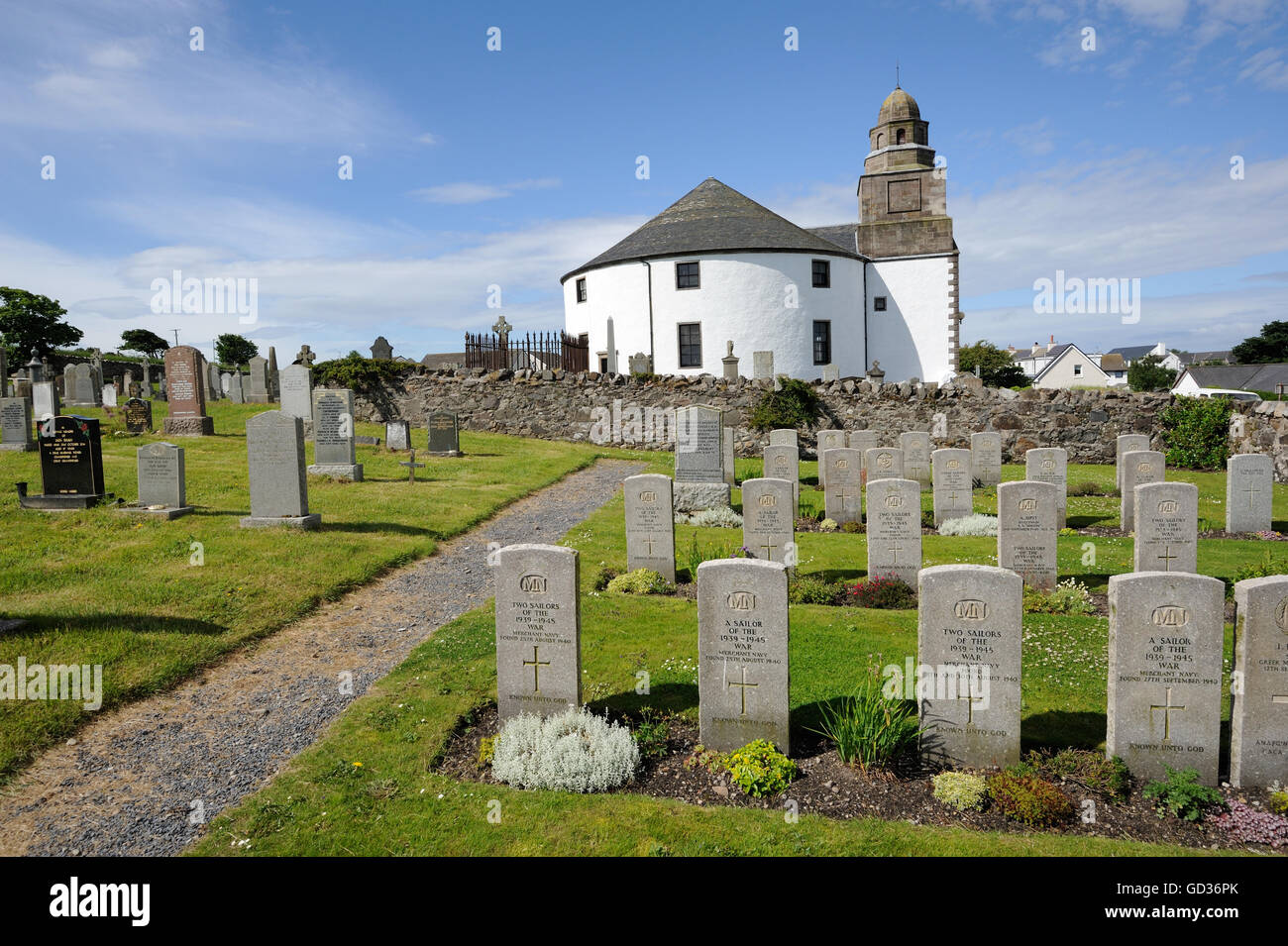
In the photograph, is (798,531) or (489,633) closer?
(489,633)

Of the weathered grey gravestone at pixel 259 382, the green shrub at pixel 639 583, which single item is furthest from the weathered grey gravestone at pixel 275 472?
the weathered grey gravestone at pixel 259 382

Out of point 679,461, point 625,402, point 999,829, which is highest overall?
point 625,402

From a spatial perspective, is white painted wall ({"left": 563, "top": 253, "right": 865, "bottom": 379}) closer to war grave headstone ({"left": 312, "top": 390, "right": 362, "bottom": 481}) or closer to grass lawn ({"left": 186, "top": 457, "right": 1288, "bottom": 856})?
war grave headstone ({"left": 312, "top": 390, "right": 362, "bottom": 481})

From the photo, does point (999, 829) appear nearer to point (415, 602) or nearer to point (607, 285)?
point (415, 602)

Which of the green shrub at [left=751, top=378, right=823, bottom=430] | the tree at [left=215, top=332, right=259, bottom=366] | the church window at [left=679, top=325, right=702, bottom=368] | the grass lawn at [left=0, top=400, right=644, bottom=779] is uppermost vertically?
the tree at [left=215, top=332, right=259, bottom=366]

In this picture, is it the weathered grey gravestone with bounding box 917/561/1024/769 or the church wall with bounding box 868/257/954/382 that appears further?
the church wall with bounding box 868/257/954/382

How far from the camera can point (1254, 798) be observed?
4.97 m

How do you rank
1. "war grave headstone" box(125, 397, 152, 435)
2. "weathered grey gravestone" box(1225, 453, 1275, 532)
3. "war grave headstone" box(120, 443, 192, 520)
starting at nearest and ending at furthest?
"war grave headstone" box(120, 443, 192, 520) < "weathered grey gravestone" box(1225, 453, 1275, 532) < "war grave headstone" box(125, 397, 152, 435)

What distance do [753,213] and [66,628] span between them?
34133 millimetres

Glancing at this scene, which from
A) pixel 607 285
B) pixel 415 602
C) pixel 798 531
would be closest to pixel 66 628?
pixel 415 602

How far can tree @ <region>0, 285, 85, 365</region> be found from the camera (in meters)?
53.5

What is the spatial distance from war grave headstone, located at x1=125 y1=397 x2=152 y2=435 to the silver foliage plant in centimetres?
2066

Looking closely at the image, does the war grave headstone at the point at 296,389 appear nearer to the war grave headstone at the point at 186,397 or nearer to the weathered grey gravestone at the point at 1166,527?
the war grave headstone at the point at 186,397

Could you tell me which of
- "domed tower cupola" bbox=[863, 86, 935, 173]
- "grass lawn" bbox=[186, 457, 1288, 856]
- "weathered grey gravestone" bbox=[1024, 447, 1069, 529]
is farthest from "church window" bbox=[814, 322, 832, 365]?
"grass lawn" bbox=[186, 457, 1288, 856]
